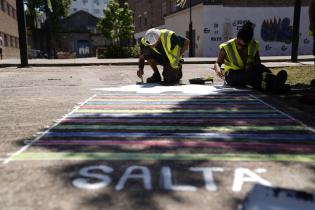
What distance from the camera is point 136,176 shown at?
2.65 metres

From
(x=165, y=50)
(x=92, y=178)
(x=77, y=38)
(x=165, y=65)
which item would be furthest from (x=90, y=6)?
(x=92, y=178)

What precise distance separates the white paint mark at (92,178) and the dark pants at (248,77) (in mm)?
5172

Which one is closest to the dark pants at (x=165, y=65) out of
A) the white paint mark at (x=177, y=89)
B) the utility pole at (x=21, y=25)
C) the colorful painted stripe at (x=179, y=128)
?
the white paint mark at (x=177, y=89)

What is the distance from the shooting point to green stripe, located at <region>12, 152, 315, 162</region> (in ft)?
9.97

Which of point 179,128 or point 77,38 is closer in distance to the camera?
point 179,128

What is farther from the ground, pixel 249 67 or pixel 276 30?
pixel 276 30

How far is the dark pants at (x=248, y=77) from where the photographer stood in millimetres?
7383

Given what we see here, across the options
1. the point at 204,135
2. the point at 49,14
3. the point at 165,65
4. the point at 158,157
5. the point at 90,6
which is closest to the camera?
the point at 158,157

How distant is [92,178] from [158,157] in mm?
664

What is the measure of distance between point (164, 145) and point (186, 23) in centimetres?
3012

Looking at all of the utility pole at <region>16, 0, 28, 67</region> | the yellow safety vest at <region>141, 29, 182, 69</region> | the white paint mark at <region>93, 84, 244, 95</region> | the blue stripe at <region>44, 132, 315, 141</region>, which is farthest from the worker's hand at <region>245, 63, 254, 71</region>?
the utility pole at <region>16, 0, 28, 67</region>

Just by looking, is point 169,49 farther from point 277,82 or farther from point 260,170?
point 260,170

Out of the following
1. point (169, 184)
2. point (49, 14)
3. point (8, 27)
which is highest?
point (49, 14)

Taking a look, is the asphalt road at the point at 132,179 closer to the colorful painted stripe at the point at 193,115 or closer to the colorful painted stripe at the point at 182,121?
the colorful painted stripe at the point at 182,121
